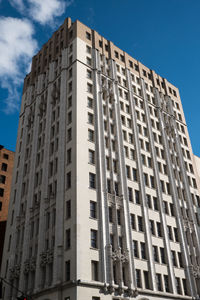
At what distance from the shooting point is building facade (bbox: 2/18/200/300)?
40.5 metres

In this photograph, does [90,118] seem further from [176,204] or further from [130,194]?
[176,204]

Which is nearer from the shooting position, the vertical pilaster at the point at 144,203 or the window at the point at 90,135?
the vertical pilaster at the point at 144,203

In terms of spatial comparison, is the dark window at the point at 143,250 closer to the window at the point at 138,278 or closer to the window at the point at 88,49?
the window at the point at 138,278

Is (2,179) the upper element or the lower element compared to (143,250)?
upper

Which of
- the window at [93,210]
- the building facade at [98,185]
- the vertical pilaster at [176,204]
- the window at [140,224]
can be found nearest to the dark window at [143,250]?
the building facade at [98,185]

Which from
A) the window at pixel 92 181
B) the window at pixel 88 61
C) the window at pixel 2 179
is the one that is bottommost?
the window at pixel 92 181

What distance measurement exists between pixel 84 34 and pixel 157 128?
25.4 m

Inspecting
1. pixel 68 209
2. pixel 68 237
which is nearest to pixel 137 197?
pixel 68 209

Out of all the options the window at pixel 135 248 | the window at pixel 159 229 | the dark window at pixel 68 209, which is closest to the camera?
the dark window at pixel 68 209

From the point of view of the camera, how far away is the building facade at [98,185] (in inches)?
1593

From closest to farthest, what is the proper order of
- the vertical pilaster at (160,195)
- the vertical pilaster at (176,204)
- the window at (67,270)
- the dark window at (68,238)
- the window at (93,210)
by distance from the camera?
1. the window at (67,270)
2. the dark window at (68,238)
3. the window at (93,210)
4. the vertical pilaster at (160,195)
5. the vertical pilaster at (176,204)

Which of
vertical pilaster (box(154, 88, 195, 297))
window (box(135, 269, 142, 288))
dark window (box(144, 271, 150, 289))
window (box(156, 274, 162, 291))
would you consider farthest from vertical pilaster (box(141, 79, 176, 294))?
window (box(135, 269, 142, 288))

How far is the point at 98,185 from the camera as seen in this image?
45969 mm

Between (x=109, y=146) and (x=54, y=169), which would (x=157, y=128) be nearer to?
(x=109, y=146)
